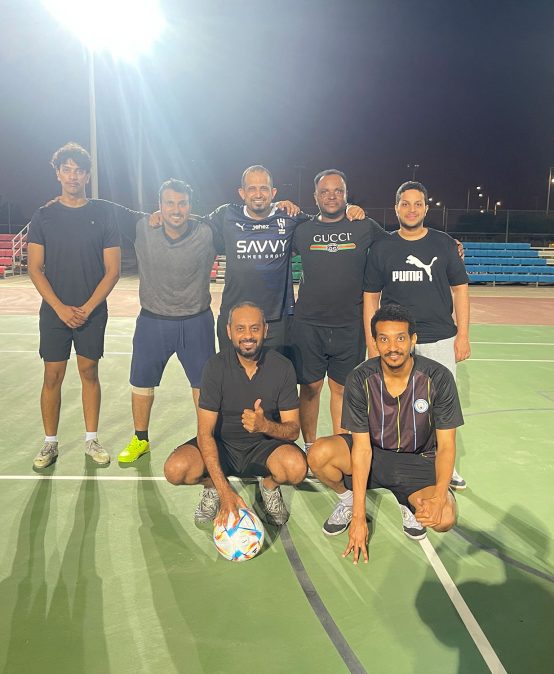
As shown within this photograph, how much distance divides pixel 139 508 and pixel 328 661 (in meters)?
1.76

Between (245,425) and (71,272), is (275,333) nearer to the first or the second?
(245,425)

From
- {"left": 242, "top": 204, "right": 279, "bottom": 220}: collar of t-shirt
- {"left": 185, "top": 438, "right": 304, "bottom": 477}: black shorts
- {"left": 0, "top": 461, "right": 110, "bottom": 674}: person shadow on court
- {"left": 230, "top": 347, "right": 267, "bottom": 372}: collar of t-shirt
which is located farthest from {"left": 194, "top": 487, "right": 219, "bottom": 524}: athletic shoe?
{"left": 242, "top": 204, "right": 279, "bottom": 220}: collar of t-shirt

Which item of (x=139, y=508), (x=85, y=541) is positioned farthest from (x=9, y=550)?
(x=139, y=508)

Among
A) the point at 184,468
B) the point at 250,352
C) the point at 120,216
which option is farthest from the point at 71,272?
the point at 184,468

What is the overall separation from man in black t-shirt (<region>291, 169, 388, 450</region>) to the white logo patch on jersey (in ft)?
3.65

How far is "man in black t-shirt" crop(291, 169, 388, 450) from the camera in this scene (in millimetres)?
4254

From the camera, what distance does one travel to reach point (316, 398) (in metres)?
4.60

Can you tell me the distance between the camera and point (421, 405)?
3.34 m

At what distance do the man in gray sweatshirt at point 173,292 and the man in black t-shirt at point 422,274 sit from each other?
4.18ft

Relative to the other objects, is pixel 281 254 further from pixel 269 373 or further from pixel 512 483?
pixel 512 483

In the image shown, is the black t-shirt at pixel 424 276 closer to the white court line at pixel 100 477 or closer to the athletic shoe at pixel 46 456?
the white court line at pixel 100 477

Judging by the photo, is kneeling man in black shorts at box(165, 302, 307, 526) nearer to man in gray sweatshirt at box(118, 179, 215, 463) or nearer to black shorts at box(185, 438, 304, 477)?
black shorts at box(185, 438, 304, 477)

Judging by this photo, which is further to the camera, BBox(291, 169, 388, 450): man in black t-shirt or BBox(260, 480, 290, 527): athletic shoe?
BBox(291, 169, 388, 450): man in black t-shirt

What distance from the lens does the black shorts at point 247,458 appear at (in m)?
3.62
